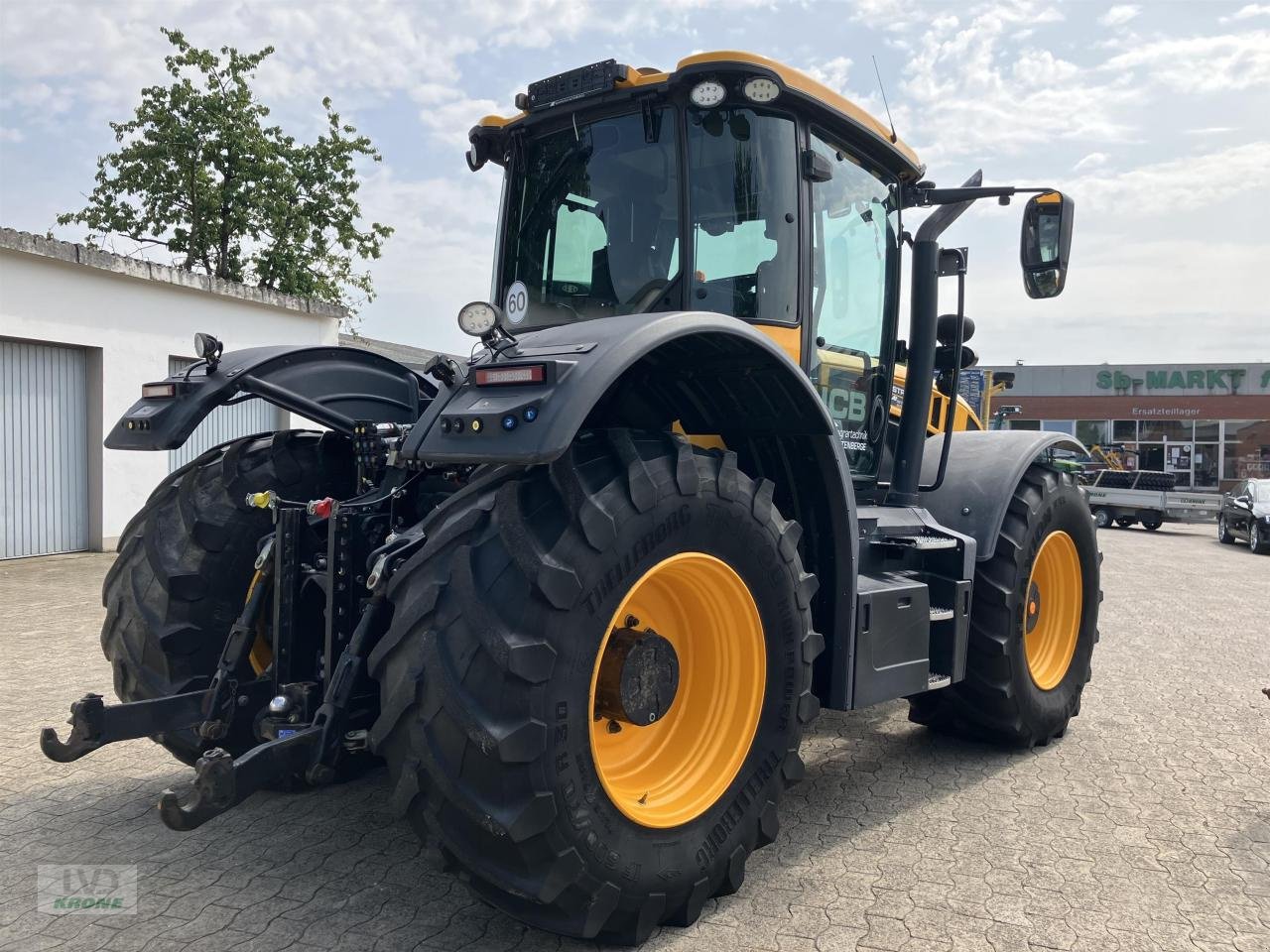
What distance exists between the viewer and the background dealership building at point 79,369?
10438 millimetres

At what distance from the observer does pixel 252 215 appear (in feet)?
68.3

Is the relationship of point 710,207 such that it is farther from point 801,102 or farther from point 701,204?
point 801,102

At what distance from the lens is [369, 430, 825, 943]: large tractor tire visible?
231 centimetres

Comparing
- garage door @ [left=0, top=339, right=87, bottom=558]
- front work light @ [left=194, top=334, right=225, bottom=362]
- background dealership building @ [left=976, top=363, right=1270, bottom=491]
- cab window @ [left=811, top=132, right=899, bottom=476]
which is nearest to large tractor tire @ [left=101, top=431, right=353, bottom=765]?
front work light @ [left=194, top=334, right=225, bottom=362]

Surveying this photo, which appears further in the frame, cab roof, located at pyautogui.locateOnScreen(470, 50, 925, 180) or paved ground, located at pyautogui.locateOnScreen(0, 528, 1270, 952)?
cab roof, located at pyautogui.locateOnScreen(470, 50, 925, 180)

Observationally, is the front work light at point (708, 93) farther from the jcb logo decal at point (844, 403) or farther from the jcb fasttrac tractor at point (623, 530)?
the jcb logo decal at point (844, 403)

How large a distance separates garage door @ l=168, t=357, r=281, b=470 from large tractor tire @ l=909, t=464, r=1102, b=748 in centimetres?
1012

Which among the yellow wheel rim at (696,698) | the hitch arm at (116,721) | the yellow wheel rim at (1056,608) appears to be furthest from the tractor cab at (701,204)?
the hitch arm at (116,721)

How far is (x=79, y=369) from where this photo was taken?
11242 mm

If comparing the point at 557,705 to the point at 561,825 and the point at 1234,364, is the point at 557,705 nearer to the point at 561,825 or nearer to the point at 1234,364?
the point at 561,825

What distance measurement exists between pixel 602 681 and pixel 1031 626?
2.87m

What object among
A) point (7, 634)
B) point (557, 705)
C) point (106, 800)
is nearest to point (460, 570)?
point (557, 705)

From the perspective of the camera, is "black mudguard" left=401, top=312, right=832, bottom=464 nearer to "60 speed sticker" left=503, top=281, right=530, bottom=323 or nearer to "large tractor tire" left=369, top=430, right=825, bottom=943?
"large tractor tire" left=369, top=430, right=825, bottom=943

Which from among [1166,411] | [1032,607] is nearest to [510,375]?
[1032,607]
